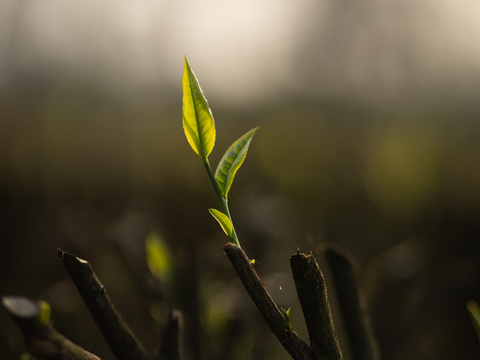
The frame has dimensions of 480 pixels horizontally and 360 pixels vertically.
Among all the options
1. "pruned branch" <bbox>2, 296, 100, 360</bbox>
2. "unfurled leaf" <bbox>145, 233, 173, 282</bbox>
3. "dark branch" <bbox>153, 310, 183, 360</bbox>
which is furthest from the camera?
"unfurled leaf" <bbox>145, 233, 173, 282</bbox>

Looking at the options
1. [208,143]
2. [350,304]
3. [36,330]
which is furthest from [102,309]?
[350,304]

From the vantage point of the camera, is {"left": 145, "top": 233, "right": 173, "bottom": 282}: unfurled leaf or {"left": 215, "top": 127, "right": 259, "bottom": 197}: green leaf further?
{"left": 145, "top": 233, "right": 173, "bottom": 282}: unfurled leaf

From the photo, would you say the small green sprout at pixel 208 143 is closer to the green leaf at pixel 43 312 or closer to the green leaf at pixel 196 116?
the green leaf at pixel 196 116

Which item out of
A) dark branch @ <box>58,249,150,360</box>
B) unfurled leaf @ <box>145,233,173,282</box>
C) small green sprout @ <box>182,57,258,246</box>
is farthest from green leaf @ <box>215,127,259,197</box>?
unfurled leaf @ <box>145,233,173,282</box>

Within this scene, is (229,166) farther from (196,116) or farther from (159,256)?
(159,256)

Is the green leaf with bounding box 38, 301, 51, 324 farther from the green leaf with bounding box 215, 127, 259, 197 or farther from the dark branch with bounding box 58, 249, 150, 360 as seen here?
the green leaf with bounding box 215, 127, 259, 197

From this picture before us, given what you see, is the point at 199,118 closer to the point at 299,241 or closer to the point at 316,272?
the point at 316,272
